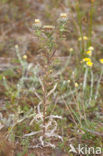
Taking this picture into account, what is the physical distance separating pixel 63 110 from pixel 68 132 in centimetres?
29

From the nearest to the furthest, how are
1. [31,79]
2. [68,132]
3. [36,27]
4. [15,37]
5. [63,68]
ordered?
1. [36,27]
2. [68,132]
3. [31,79]
4. [63,68]
5. [15,37]

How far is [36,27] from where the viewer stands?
1653 mm

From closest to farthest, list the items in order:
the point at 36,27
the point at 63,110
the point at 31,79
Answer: the point at 36,27 < the point at 63,110 < the point at 31,79

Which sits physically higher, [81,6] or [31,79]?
[81,6]

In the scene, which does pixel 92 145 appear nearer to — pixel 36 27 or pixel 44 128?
pixel 44 128

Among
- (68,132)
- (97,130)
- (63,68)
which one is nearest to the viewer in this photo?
(97,130)

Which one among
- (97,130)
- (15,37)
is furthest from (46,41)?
(15,37)

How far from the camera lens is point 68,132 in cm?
215

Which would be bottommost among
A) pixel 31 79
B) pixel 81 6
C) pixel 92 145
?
pixel 92 145

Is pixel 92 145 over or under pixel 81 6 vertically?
under

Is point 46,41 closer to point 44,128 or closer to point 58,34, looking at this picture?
point 58,34

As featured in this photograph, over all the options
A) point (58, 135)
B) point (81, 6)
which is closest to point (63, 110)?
point (58, 135)

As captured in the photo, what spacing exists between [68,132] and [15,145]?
50cm

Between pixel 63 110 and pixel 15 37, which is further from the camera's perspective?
pixel 15 37
